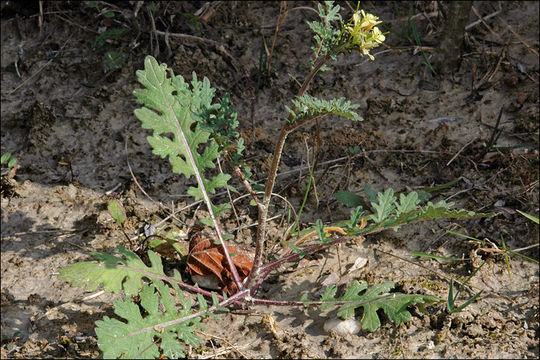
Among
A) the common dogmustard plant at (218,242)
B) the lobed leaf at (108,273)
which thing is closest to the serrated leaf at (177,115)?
the common dogmustard plant at (218,242)

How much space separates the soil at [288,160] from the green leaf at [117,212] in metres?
0.15

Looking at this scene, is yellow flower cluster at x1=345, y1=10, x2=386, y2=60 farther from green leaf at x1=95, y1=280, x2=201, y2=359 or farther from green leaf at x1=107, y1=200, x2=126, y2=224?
green leaf at x1=107, y1=200, x2=126, y2=224

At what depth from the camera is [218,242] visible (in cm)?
286

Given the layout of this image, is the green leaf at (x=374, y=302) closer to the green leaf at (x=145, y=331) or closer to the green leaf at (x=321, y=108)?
the green leaf at (x=145, y=331)

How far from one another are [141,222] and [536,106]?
9.28 feet

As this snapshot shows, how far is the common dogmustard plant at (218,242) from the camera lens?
2.08 m

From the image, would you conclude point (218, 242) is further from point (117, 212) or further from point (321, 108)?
point (321, 108)

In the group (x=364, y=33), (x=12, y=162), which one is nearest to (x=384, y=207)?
(x=364, y=33)

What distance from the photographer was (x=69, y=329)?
8.57ft

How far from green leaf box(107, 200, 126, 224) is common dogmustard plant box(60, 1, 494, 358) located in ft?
→ 1.31

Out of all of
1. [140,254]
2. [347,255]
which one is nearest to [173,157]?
[140,254]

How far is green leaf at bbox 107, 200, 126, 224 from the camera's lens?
2996 mm

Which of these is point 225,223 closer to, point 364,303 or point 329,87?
point 364,303

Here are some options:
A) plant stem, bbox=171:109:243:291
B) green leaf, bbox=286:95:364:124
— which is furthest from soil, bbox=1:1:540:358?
green leaf, bbox=286:95:364:124
